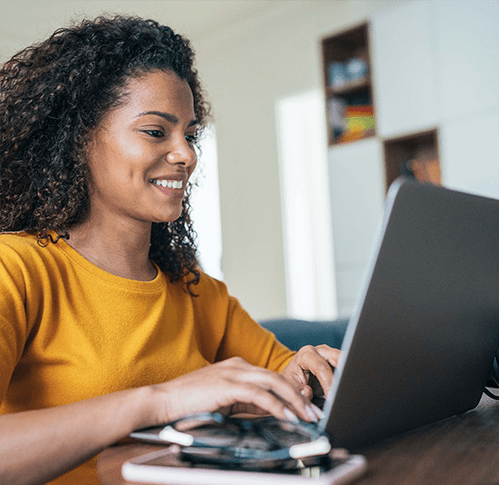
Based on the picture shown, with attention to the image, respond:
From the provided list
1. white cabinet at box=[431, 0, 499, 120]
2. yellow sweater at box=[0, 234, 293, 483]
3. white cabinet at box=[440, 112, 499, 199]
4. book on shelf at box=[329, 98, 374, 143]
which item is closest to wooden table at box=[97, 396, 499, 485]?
yellow sweater at box=[0, 234, 293, 483]

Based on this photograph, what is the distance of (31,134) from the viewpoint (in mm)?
1143

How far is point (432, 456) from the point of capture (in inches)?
22.6

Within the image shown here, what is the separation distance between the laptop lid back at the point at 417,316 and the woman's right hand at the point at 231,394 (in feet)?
0.26

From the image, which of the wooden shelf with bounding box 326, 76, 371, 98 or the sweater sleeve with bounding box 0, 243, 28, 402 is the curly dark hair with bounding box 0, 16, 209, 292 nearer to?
the sweater sleeve with bounding box 0, 243, 28, 402

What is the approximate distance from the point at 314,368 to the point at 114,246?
0.44 m

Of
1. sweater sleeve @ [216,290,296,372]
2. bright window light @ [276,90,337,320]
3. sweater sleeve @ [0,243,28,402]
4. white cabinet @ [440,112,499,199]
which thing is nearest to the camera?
sweater sleeve @ [0,243,28,402]

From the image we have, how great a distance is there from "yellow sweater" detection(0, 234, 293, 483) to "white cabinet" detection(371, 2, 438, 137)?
283 centimetres

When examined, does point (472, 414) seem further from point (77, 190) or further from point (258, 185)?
point (258, 185)

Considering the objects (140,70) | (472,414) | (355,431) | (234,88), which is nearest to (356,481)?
(355,431)

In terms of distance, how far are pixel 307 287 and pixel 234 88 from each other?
1887 millimetres

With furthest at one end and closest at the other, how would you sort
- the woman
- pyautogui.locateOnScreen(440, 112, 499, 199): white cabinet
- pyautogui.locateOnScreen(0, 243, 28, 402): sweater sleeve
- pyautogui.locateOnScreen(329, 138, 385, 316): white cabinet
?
pyautogui.locateOnScreen(329, 138, 385, 316): white cabinet < pyautogui.locateOnScreen(440, 112, 499, 199): white cabinet < the woman < pyautogui.locateOnScreen(0, 243, 28, 402): sweater sleeve

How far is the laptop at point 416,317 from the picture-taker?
21.1 inches

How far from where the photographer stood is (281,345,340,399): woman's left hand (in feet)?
3.10

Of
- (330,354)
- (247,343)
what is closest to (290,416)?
(330,354)
